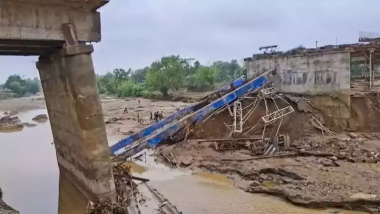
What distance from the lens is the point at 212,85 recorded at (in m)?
61.9

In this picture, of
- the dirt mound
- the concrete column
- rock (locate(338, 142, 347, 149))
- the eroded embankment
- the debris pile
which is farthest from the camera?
the dirt mound

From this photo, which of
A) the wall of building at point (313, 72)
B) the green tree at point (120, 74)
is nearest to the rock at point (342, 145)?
the wall of building at point (313, 72)

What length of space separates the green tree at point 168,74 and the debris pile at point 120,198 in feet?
146

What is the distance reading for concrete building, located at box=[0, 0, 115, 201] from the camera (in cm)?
874

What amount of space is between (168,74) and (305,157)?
42817 millimetres

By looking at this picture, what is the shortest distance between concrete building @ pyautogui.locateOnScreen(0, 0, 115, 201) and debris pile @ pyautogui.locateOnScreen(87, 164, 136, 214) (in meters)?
0.37

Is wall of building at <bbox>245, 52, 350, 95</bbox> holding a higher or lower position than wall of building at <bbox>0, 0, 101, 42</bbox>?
lower

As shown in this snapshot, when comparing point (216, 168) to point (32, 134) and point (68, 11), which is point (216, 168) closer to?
point (68, 11)

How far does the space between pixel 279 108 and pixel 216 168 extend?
250 inches

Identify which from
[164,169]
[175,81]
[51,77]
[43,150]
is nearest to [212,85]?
[175,81]

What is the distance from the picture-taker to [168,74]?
5709 centimetres

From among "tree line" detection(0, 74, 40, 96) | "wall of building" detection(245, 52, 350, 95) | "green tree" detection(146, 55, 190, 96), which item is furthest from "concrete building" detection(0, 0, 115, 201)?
"tree line" detection(0, 74, 40, 96)

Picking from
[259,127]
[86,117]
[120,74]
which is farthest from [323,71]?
[120,74]

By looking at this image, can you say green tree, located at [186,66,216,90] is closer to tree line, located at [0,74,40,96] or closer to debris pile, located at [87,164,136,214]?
debris pile, located at [87,164,136,214]
